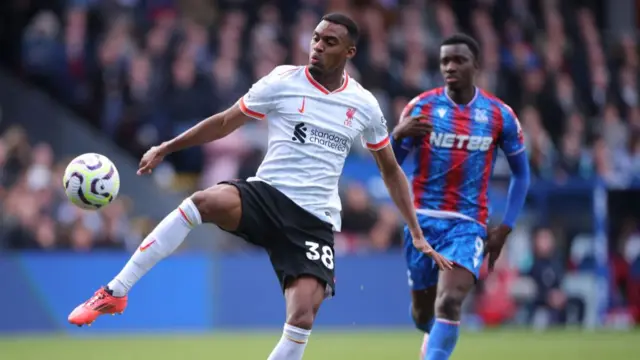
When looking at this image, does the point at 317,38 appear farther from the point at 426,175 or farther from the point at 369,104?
the point at 426,175

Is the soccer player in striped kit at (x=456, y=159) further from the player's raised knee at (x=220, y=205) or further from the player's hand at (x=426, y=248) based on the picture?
the player's raised knee at (x=220, y=205)

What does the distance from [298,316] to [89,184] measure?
5.67 feet

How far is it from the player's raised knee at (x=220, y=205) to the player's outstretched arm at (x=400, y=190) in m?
→ 1.21

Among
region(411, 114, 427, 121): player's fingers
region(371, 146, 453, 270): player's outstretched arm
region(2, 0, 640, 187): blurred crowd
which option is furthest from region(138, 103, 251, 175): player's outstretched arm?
region(2, 0, 640, 187): blurred crowd

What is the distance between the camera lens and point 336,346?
15.3m

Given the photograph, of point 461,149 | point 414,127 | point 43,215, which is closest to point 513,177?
point 461,149

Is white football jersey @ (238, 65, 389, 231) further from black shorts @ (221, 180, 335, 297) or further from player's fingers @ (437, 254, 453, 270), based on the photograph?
player's fingers @ (437, 254, 453, 270)

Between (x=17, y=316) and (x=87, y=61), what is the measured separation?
4654mm

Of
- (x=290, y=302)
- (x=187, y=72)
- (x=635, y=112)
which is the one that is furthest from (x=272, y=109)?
(x=635, y=112)

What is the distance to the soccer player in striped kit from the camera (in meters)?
10.0

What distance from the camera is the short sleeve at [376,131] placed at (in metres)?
8.78

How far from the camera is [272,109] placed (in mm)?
8594

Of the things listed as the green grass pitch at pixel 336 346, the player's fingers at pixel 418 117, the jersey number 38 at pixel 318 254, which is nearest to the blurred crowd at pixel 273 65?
the green grass pitch at pixel 336 346

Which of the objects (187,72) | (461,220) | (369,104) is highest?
(187,72)
